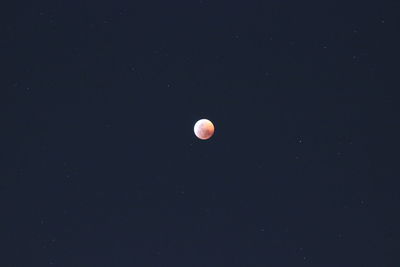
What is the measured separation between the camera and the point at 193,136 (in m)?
2.55

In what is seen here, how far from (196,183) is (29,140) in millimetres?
706

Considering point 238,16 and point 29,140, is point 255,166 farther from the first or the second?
point 29,140

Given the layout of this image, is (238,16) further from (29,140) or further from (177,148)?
(29,140)

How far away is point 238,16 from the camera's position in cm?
255

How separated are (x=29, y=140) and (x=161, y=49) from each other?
25.8 inches

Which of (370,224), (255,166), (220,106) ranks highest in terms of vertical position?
(220,106)

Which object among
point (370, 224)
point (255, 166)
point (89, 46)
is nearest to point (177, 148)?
point (255, 166)

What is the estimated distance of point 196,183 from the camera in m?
2.53

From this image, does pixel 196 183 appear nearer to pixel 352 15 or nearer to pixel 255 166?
pixel 255 166

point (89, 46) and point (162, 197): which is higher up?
point (89, 46)

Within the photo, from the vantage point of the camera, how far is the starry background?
2482 millimetres

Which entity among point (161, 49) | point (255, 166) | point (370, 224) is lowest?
point (370, 224)

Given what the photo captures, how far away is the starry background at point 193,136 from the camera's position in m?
2.48

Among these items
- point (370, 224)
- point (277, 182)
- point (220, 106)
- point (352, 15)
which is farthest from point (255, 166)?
point (352, 15)
